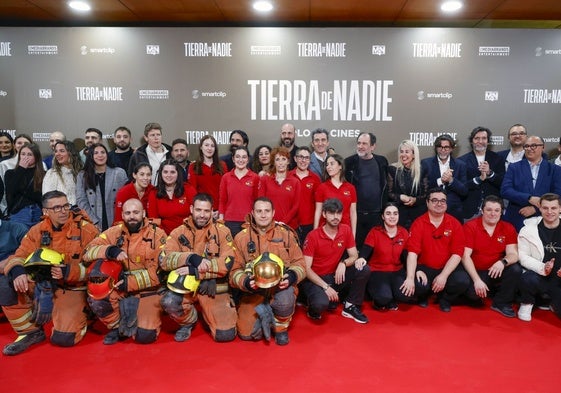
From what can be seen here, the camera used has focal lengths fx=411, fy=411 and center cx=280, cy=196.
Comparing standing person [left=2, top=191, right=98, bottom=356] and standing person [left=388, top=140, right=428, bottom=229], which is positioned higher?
standing person [left=388, top=140, right=428, bottom=229]

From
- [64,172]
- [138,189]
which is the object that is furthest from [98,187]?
[138,189]

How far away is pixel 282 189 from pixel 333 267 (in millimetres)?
954

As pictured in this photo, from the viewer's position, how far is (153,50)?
5.83 metres

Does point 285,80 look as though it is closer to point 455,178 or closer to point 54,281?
point 455,178

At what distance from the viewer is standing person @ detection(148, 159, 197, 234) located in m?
4.02

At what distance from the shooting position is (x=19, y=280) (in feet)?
10.7

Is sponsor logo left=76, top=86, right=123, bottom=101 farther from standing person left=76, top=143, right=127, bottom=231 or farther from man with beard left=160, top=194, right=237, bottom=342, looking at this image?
man with beard left=160, top=194, right=237, bottom=342

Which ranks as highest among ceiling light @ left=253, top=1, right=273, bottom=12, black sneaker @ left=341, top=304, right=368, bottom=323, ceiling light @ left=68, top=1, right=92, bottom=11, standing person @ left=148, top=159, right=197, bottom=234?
ceiling light @ left=68, top=1, right=92, bottom=11

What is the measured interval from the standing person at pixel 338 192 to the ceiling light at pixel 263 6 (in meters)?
2.38

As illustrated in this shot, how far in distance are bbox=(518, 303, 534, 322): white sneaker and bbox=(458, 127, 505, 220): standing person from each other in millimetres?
1422

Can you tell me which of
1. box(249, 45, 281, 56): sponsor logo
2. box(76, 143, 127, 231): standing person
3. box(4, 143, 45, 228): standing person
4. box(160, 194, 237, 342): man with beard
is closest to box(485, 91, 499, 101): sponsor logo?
box(249, 45, 281, 56): sponsor logo

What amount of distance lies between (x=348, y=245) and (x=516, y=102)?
12.1 feet

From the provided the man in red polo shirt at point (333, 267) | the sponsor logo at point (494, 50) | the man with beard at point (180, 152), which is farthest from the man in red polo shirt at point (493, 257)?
the man with beard at point (180, 152)

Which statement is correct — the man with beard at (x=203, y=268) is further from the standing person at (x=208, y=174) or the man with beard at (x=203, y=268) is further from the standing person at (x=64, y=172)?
the standing person at (x=64, y=172)
